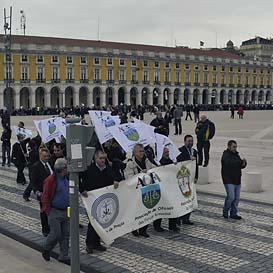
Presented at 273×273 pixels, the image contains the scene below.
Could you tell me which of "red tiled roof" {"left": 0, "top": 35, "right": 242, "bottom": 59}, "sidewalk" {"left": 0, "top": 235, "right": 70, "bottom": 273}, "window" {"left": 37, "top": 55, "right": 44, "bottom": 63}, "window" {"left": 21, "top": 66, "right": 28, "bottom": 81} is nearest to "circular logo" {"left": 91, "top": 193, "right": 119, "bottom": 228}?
"sidewalk" {"left": 0, "top": 235, "right": 70, "bottom": 273}

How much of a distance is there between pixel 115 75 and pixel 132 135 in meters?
77.2

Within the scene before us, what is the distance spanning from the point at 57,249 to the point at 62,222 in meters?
0.73

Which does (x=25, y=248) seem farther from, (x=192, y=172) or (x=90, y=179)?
(x=192, y=172)

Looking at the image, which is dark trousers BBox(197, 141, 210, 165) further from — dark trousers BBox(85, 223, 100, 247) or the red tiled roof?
the red tiled roof

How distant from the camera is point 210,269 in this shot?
6512 mm

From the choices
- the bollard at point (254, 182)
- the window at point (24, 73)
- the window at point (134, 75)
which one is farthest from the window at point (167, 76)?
the bollard at point (254, 182)

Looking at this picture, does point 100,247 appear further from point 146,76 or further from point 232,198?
point 146,76

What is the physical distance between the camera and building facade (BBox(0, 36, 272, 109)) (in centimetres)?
7769

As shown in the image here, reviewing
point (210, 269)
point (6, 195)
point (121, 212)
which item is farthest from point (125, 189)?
point (6, 195)

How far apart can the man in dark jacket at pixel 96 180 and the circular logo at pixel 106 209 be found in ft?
0.59

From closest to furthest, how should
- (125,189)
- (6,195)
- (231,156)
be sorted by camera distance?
1. (125,189)
2. (231,156)
3. (6,195)

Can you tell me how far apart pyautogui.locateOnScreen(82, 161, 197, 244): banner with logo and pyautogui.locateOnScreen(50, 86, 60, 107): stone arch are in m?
72.7

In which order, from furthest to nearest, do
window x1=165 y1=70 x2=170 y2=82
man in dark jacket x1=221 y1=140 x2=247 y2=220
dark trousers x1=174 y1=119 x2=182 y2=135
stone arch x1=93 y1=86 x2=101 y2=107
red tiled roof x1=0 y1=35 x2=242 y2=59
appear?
window x1=165 y1=70 x2=170 y2=82 → stone arch x1=93 y1=86 x2=101 y2=107 → red tiled roof x1=0 y1=35 x2=242 y2=59 → dark trousers x1=174 y1=119 x2=182 y2=135 → man in dark jacket x1=221 y1=140 x2=247 y2=220

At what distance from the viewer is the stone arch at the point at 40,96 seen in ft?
260
